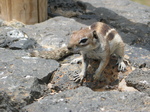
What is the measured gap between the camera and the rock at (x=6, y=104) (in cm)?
241

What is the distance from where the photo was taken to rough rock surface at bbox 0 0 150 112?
2.54m

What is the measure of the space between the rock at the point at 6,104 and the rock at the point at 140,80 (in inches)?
57.9

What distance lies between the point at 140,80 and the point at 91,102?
924mm

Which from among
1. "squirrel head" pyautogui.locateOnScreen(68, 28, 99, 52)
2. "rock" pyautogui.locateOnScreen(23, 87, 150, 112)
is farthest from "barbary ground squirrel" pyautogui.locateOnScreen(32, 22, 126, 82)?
"rock" pyautogui.locateOnScreen(23, 87, 150, 112)

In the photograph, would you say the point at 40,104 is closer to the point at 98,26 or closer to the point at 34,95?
the point at 34,95

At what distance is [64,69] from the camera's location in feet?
11.3

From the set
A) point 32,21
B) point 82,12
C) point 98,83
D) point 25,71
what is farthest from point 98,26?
point 82,12

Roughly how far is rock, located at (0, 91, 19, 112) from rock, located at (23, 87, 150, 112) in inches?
5.3

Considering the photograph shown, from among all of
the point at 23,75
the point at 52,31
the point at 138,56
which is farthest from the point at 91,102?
the point at 52,31

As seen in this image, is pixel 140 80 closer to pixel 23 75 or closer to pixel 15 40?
pixel 23 75

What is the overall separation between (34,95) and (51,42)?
1385mm

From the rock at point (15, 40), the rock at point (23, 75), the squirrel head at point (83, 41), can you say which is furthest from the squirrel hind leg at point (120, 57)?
the rock at point (15, 40)

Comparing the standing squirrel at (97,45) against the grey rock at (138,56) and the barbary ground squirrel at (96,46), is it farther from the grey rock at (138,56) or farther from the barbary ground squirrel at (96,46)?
the grey rock at (138,56)

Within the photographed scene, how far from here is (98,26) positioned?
11.6 feet
